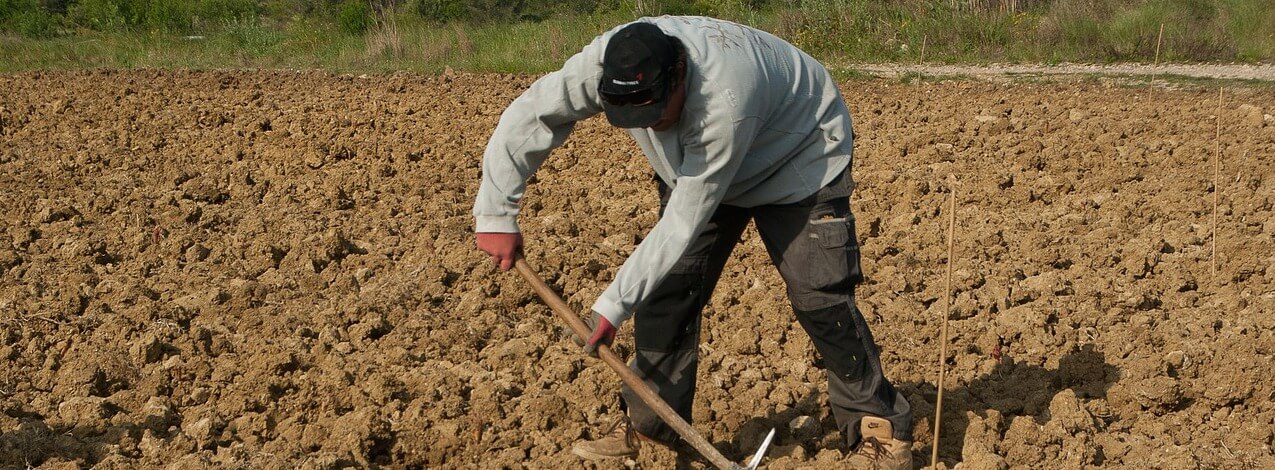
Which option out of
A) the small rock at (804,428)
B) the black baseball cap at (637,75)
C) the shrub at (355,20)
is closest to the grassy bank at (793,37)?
the shrub at (355,20)

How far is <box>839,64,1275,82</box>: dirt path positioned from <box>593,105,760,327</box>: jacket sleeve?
948 centimetres

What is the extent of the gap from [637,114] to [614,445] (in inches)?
52.8

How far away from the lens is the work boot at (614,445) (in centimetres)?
383

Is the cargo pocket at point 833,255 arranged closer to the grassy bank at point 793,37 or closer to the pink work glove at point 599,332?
the pink work glove at point 599,332

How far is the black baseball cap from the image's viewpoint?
2.82 meters

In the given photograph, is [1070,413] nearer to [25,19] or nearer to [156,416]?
[156,416]

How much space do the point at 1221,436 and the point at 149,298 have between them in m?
4.40

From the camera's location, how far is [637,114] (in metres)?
2.89

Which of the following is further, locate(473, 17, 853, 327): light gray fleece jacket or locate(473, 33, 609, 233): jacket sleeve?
locate(473, 33, 609, 233): jacket sleeve

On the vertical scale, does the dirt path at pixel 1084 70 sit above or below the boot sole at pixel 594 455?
below

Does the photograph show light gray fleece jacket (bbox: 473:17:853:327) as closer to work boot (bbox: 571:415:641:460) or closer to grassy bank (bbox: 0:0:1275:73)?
work boot (bbox: 571:415:641:460)

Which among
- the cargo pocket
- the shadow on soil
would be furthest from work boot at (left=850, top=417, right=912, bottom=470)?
the cargo pocket

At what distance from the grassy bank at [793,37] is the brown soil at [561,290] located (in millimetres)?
5280

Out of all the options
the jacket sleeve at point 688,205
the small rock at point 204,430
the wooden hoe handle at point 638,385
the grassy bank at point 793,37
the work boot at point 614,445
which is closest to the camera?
the jacket sleeve at point 688,205
